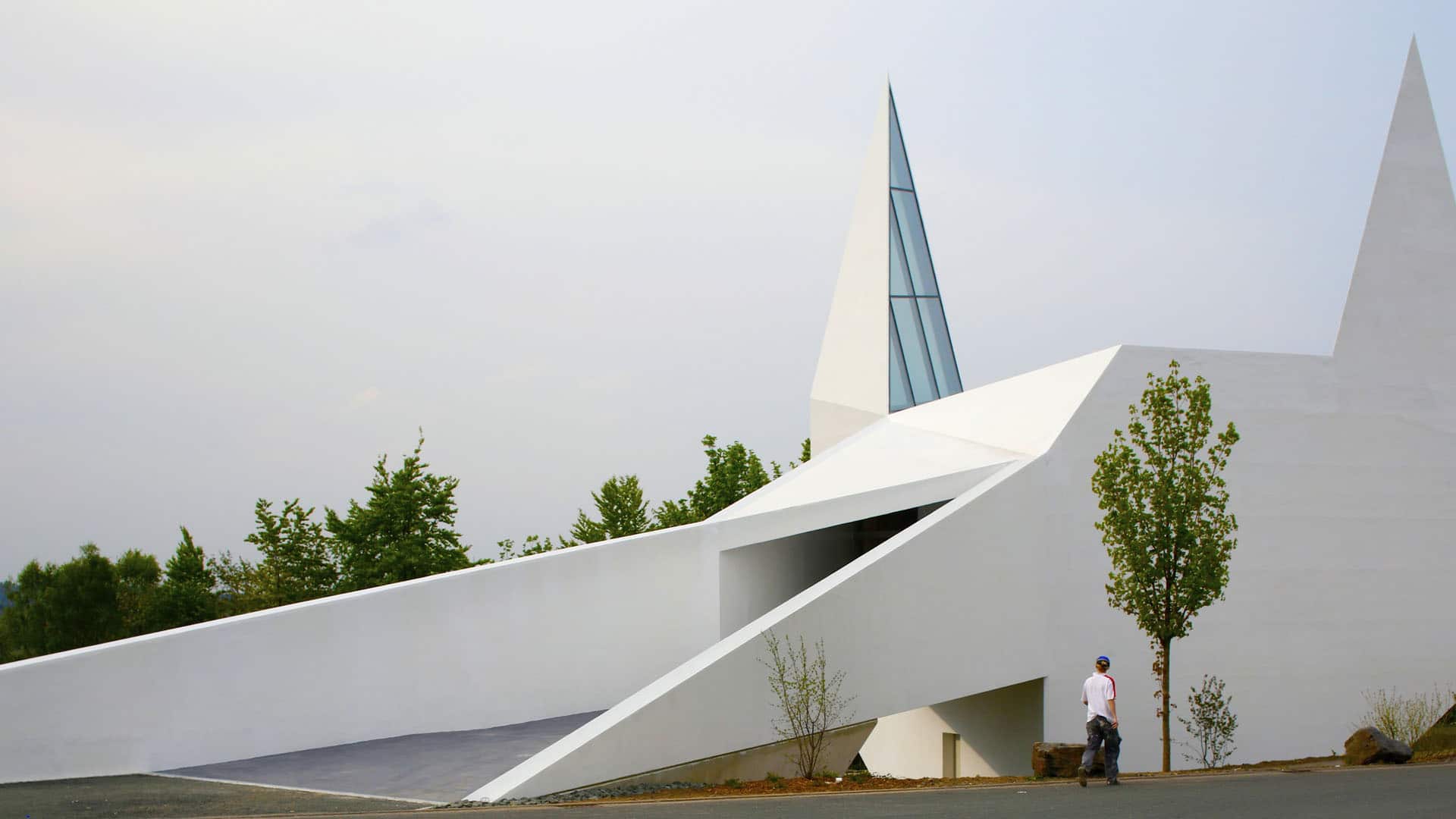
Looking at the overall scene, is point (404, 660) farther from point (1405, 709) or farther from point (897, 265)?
point (897, 265)

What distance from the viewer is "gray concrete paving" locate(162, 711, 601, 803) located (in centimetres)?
1046

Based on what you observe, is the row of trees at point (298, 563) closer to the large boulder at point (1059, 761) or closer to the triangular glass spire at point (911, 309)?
the triangular glass spire at point (911, 309)

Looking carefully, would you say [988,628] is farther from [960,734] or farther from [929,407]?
[929,407]

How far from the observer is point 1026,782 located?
10789mm

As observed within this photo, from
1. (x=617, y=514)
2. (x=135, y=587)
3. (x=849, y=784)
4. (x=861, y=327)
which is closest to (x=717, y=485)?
(x=617, y=514)

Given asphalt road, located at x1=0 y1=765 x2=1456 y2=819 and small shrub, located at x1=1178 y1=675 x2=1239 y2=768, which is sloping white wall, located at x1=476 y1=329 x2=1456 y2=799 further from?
asphalt road, located at x1=0 y1=765 x2=1456 y2=819

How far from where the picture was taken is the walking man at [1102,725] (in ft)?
33.6

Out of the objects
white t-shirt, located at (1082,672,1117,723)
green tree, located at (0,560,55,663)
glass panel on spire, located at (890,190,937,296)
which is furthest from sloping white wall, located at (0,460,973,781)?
green tree, located at (0,560,55,663)

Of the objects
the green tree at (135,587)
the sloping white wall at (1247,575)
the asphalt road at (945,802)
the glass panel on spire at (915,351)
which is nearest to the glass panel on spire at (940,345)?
the glass panel on spire at (915,351)

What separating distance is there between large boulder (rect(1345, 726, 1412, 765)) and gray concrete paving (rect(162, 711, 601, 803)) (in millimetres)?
8395

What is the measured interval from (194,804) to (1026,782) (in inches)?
280

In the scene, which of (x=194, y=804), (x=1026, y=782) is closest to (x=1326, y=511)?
(x=1026, y=782)

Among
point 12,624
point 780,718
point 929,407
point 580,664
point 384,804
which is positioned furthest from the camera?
point 12,624

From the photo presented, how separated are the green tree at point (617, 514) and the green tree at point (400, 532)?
703cm
